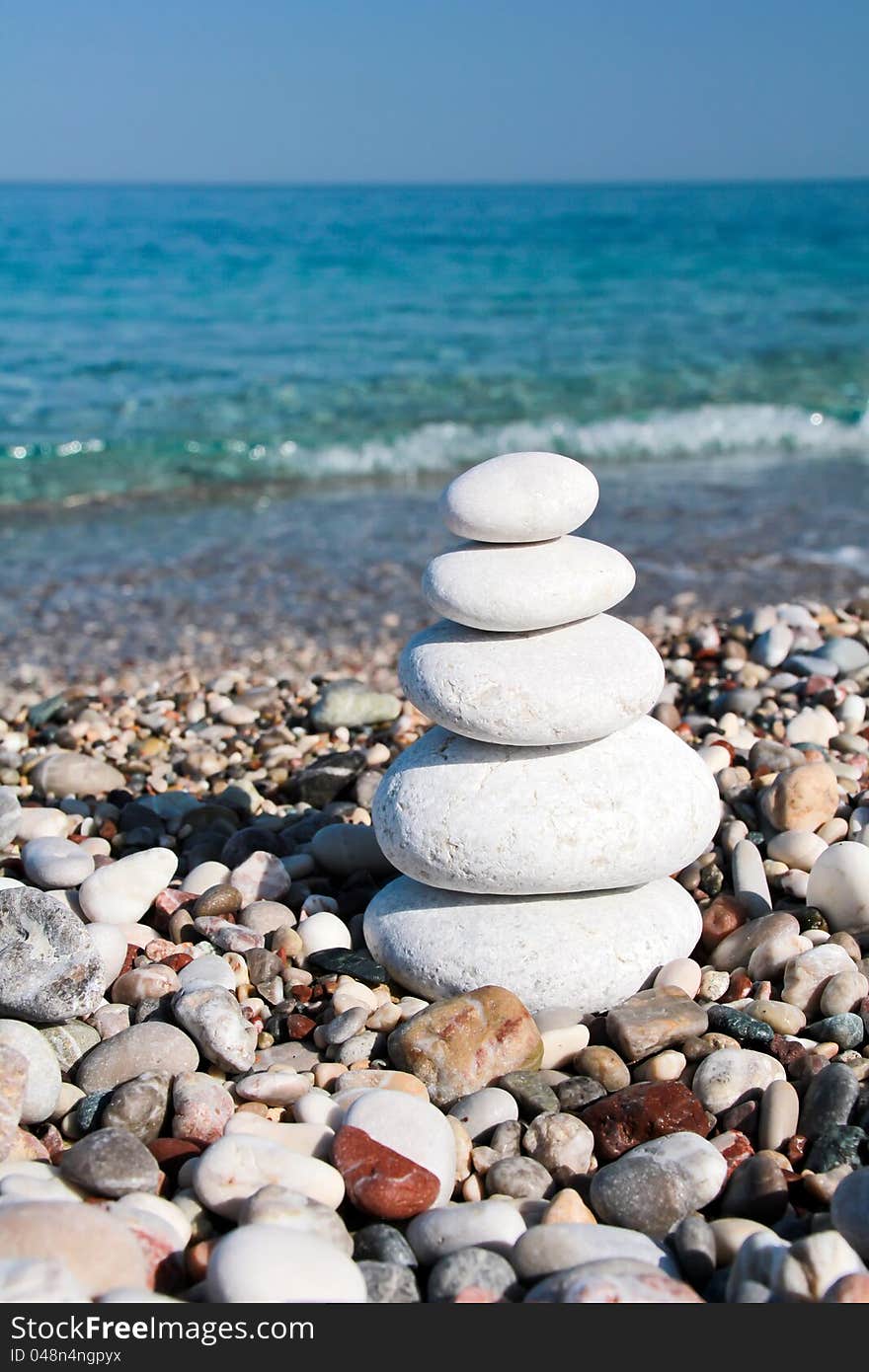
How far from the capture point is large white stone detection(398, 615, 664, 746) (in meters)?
3.19

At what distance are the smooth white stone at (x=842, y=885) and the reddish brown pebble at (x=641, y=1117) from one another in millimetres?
957

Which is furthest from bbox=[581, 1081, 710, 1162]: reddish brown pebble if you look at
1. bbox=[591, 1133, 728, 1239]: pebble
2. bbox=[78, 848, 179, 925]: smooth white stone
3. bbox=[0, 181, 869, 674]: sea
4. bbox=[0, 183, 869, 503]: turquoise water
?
bbox=[0, 183, 869, 503]: turquoise water

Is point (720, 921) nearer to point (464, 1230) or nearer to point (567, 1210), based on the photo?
point (567, 1210)

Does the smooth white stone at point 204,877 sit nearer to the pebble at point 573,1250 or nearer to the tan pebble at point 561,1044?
the tan pebble at point 561,1044

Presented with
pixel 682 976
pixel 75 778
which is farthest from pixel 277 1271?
pixel 75 778

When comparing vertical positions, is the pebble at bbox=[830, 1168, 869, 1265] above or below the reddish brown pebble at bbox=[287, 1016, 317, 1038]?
above

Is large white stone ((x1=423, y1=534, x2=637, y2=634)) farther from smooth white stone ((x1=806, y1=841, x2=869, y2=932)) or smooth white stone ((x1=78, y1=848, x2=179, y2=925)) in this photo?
smooth white stone ((x1=78, y1=848, x2=179, y2=925))

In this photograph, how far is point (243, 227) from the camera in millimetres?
41281

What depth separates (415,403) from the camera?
1415cm

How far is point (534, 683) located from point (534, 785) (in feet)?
0.89

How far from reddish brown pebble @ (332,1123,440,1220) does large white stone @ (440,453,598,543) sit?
156 centimetres

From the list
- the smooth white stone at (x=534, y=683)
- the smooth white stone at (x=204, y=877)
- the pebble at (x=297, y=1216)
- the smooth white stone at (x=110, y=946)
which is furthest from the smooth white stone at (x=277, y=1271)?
the smooth white stone at (x=204, y=877)

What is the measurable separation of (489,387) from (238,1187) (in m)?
13.3

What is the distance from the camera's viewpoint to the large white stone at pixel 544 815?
3.18 metres
